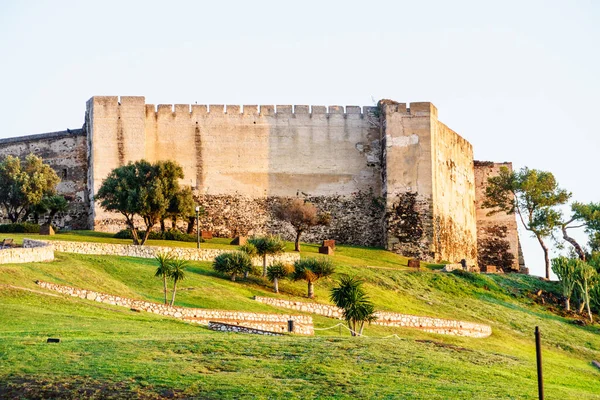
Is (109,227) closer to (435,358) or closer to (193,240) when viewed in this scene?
(193,240)

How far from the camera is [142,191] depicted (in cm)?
4981

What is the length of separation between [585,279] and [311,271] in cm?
1619

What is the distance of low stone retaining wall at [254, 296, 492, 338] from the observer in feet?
127

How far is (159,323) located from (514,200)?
36310 mm

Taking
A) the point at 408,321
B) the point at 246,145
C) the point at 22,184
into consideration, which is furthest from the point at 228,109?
the point at 408,321

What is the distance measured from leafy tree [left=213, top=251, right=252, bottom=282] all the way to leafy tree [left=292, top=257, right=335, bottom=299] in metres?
1.79

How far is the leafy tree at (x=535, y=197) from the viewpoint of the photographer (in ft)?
201

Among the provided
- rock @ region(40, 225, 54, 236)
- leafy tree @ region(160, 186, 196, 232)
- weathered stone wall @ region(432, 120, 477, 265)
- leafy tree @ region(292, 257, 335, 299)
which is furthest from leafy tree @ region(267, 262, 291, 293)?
weathered stone wall @ region(432, 120, 477, 265)

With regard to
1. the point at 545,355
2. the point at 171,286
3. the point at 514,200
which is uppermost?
the point at 514,200

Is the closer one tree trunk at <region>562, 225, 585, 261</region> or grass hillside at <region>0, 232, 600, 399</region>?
grass hillside at <region>0, 232, 600, 399</region>

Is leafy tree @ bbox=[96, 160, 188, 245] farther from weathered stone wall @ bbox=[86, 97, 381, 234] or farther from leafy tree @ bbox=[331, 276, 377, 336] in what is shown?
leafy tree @ bbox=[331, 276, 377, 336]

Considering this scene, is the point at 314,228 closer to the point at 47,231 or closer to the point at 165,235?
the point at 165,235

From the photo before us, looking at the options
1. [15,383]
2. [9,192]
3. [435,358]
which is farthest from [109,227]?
[15,383]

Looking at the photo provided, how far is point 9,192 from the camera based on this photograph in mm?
55094
